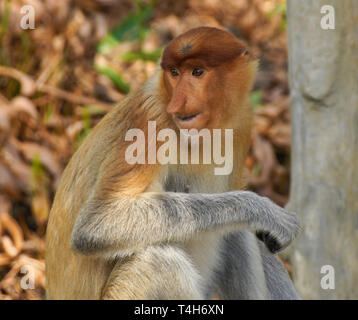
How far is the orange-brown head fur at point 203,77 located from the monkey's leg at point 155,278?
2.44ft

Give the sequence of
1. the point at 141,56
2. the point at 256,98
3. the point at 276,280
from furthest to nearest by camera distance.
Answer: the point at 141,56 < the point at 256,98 < the point at 276,280

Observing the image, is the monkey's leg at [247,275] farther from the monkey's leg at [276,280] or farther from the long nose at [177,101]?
the long nose at [177,101]

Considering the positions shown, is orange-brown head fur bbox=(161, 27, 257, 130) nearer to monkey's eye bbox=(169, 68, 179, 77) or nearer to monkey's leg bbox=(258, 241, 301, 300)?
monkey's eye bbox=(169, 68, 179, 77)

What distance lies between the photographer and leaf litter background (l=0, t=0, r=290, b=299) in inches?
307

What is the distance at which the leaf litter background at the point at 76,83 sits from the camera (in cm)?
781

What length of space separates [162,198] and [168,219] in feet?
0.46

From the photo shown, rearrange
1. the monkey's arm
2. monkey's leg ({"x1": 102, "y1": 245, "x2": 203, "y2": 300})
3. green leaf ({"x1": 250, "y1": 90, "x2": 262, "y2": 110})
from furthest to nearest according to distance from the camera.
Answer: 1. green leaf ({"x1": 250, "y1": 90, "x2": 262, "y2": 110})
2. the monkey's arm
3. monkey's leg ({"x1": 102, "y1": 245, "x2": 203, "y2": 300})

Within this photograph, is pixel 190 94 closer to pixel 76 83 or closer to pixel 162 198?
pixel 162 198

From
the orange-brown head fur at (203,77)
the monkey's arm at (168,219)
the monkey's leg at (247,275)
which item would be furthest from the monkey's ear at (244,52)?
the monkey's leg at (247,275)

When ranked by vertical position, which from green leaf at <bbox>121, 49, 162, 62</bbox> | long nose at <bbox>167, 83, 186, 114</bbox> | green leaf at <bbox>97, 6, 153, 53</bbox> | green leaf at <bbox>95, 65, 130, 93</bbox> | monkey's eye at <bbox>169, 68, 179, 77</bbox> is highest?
green leaf at <bbox>97, 6, 153, 53</bbox>

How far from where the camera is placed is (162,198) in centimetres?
438

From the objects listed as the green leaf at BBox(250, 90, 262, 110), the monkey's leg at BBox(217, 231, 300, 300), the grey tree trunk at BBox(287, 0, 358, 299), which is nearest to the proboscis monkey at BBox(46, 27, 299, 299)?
the monkey's leg at BBox(217, 231, 300, 300)

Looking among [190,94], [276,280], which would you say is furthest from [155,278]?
[276,280]
